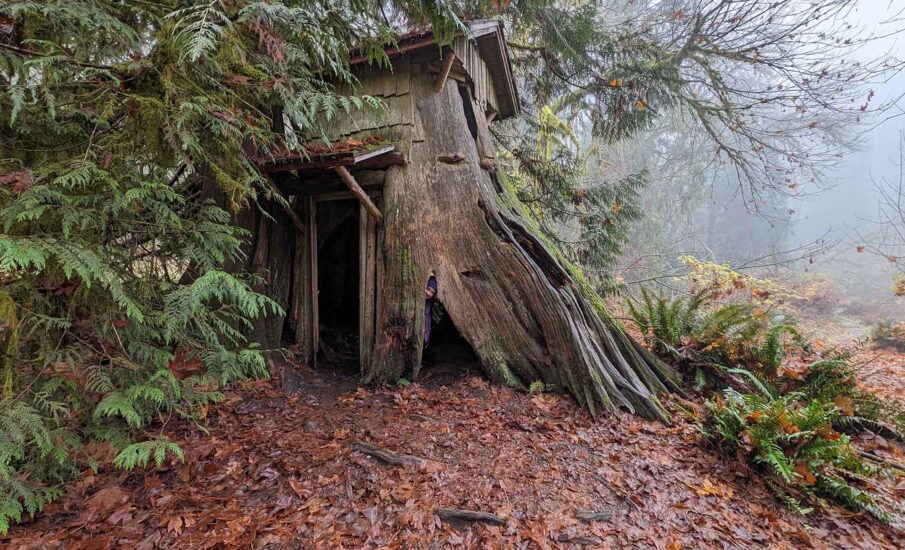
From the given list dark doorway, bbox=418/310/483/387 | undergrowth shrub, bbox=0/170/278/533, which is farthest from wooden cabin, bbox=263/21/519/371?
undergrowth shrub, bbox=0/170/278/533

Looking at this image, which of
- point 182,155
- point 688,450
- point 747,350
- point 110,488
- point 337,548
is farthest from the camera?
point 747,350

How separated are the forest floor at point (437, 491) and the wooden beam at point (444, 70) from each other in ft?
15.2

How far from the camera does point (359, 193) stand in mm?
4707

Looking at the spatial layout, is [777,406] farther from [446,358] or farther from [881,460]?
[446,358]

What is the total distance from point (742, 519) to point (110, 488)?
15.8ft

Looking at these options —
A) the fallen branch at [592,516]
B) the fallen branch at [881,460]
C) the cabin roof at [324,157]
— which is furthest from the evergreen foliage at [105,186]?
the fallen branch at [881,460]

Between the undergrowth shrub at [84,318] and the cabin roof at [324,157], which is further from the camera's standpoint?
the cabin roof at [324,157]

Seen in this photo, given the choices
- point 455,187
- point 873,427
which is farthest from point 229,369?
point 873,427

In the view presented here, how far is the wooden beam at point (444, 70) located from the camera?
5.29 meters

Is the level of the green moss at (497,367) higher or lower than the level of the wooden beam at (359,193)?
lower

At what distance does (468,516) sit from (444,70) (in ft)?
18.1

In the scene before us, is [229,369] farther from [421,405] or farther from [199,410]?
[421,405]

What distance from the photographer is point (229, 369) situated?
354 cm

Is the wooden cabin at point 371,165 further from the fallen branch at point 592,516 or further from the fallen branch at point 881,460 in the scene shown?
the fallen branch at point 881,460
